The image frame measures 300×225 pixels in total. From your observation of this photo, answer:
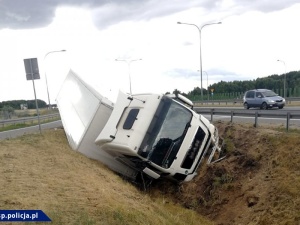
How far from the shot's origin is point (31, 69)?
53.2 feet

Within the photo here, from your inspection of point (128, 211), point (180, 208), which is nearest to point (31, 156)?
point (180, 208)

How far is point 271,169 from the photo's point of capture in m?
8.66

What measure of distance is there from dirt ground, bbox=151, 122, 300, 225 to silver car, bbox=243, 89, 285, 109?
16030 mm

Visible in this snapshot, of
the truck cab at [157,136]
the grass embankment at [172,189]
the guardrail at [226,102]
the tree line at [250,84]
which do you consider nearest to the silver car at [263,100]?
the guardrail at [226,102]

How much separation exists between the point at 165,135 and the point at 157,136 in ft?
0.73

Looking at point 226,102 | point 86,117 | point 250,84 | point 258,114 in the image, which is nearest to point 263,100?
point 258,114

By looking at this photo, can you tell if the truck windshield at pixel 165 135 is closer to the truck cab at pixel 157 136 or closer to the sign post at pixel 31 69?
the truck cab at pixel 157 136

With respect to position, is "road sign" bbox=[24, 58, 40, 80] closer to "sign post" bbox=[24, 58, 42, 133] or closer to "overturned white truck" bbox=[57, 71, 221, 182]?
"sign post" bbox=[24, 58, 42, 133]

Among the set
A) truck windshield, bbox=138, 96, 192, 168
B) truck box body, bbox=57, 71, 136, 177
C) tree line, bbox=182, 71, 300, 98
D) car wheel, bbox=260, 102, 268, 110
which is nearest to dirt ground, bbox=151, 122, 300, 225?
truck windshield, bbox=138, 96, 192, 168

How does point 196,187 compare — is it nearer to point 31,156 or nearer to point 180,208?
point 180,208

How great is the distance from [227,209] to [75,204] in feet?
13.4

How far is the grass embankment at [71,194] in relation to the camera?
213 inches

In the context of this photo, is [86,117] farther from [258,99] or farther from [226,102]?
[226,102]

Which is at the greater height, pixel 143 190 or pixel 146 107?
pixel 146 107
